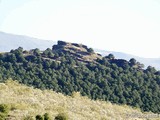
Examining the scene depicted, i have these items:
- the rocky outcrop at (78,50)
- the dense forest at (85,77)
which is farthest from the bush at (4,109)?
the rocky outcrop at (78,50)

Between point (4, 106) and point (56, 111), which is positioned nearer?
point (4, 106)

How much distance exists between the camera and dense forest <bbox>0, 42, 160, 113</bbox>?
64938mm

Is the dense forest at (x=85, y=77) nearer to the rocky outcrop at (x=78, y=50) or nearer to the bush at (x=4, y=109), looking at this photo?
the rocky outcrop at (x=78, y=50)

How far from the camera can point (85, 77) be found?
7081 centimetres

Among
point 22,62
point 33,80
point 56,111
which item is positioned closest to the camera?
point 56,111

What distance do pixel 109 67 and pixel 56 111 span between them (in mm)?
45451

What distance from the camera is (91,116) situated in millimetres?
36844

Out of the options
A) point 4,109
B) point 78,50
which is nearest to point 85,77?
point 78,50

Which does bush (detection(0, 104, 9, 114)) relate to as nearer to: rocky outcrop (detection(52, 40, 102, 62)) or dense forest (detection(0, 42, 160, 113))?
dense forest (detection(0, 42, 160, 113))

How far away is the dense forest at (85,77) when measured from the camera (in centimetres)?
6494

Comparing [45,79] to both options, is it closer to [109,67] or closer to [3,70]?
[3,70]

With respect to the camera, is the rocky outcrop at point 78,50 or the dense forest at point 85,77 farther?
the rocky outcrop at point 78,50

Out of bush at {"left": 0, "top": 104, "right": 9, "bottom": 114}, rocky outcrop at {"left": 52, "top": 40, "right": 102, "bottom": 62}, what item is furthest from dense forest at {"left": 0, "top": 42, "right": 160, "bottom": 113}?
bush at {"left": 0, "top": 104, "right": 9, "bottom": 114}

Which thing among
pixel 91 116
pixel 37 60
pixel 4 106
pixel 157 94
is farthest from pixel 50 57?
pixel 4 106
